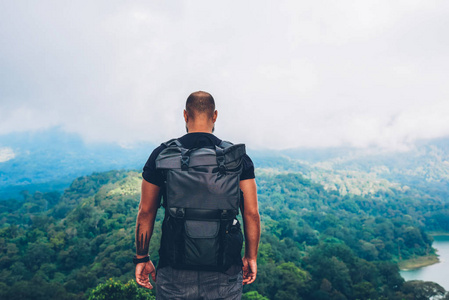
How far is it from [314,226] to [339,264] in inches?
1759

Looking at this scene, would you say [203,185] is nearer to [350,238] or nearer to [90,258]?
[90,258]

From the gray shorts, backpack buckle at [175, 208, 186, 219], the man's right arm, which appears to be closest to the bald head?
the man's right arm

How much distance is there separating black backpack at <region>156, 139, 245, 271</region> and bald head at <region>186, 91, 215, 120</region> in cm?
45

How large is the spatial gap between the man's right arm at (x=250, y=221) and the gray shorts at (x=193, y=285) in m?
0.40

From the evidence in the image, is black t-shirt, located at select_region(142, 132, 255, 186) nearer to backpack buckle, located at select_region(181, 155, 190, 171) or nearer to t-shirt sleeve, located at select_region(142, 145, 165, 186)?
t-shirt sleeve, located at select_region(142, 145, 165, 186)

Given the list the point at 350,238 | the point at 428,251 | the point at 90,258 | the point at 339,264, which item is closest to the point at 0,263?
the point at 90,258

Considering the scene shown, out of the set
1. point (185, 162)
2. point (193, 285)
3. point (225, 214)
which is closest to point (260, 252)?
point (193, 285)

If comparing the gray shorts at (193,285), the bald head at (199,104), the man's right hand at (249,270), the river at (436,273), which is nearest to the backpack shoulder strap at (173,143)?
the bald head at (199,104)

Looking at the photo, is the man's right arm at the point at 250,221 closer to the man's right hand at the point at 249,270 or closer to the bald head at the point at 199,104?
the man's right hand at the point at 249,270

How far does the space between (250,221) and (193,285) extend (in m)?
0.76

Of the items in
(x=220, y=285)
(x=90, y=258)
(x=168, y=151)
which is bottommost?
(x=90, y=258)

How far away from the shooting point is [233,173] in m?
2.22

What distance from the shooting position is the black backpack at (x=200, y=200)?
2.17 meters

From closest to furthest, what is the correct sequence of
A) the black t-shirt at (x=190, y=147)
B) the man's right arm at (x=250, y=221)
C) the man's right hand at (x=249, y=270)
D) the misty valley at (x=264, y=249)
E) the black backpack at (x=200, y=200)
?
the black backpack at (x=200, y=200) < the black t-shirt at (x=190, y=147) < the man's right arm at (x=250, y=221) < the man's right hand at (x=249, y=270) < the misty valley at (x=264, y=249)
